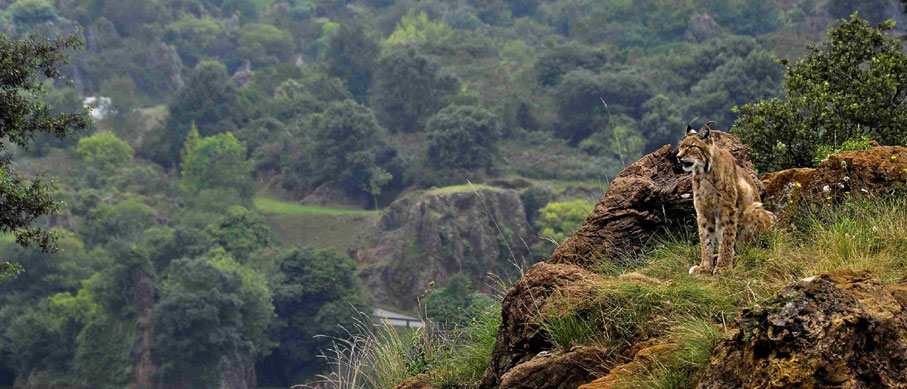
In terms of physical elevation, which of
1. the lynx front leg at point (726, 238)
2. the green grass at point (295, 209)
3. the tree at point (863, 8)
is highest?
the lynx front leg at point (726, 238)

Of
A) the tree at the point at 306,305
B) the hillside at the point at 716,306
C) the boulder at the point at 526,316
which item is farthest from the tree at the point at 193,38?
the boulder at the point at 526,316

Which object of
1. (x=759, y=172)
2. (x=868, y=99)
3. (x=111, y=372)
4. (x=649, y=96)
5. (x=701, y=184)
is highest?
(x=701, y=184)

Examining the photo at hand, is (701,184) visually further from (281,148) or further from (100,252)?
(281,148)

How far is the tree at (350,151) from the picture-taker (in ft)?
313

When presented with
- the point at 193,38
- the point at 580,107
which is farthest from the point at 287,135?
the point at 193,38

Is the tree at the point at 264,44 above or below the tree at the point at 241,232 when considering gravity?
above

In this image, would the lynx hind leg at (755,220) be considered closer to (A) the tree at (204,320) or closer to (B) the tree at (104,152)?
(A) the tree at (204,320)

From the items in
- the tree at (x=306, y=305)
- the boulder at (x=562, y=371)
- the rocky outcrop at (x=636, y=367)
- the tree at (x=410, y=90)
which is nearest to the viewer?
the rocky outcrop at (x=636, y=367)

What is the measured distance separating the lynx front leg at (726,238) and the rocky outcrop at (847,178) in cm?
114

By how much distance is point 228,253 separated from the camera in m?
78.5

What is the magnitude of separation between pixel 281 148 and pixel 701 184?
9677cm

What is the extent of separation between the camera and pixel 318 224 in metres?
89.9

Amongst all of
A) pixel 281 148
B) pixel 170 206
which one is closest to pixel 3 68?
pixel 170 206

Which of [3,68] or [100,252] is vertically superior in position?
[3,68]
